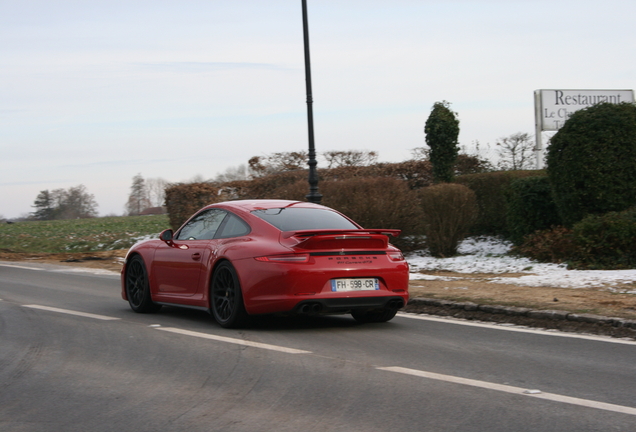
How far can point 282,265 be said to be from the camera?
25.8 ft

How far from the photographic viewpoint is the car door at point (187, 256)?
8.93 metres

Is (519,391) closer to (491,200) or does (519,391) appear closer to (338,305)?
(338,305)

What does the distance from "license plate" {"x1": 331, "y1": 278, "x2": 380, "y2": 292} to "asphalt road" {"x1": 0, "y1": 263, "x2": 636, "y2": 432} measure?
1.62 feet

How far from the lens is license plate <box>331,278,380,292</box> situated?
313 inches

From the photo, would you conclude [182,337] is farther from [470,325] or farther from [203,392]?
[470,325]

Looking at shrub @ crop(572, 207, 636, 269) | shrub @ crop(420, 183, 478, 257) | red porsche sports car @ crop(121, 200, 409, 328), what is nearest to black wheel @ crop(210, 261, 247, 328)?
red porsche sports car @ crop(121, 200, 409, 328)

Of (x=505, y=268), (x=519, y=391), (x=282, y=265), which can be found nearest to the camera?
(x=519, y=391)

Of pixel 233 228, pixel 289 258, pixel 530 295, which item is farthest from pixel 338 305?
pixel 530 295

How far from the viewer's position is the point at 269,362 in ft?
21.6

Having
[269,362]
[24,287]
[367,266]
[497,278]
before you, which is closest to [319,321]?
[367,266]

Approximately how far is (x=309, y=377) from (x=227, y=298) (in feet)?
8.52

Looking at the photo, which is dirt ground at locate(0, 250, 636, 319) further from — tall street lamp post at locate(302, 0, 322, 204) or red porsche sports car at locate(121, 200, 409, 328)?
tall street lamp post at locate(302, 0, 322, 204)

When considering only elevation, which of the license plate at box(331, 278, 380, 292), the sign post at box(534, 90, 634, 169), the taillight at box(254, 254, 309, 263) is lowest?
the license plate at box(331, 278, 380, 292)

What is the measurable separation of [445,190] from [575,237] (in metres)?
3.76
